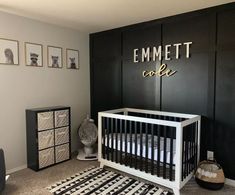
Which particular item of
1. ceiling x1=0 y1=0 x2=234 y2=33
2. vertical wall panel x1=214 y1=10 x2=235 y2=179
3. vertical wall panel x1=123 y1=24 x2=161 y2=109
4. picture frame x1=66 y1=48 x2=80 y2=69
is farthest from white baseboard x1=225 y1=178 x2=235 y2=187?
picture frame x1=66 y1=48 x2=80 y2=69

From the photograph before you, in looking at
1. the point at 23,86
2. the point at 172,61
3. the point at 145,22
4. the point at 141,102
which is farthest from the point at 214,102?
the point at 23,86

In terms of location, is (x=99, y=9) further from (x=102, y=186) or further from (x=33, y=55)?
(x=102, y=186)

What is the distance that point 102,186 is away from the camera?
2508 millimetres

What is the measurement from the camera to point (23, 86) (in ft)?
10.1

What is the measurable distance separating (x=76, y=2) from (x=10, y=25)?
1.13 meters

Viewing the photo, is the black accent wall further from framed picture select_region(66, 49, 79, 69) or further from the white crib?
framed picture select_region(66, 49, 79, 69)

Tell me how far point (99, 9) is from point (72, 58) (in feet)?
4.29

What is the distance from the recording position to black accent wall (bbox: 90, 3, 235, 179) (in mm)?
2572

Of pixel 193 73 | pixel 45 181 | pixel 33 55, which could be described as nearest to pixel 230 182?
pixel 193 73

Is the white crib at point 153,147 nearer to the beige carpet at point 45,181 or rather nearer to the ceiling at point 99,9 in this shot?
the beige carpet at point 45,181

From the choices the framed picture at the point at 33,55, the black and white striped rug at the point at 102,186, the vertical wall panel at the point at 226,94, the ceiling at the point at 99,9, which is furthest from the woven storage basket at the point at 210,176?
the framed picture at the point at 33,55

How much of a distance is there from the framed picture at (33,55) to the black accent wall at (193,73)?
127 centimetres

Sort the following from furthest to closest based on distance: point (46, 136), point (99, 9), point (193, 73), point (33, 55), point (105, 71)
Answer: point (105, 71)
point (33, 55)
point (46, 136)
point (193, 73)
point (99, 9)

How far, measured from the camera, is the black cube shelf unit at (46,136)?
117 inches
